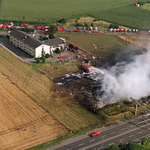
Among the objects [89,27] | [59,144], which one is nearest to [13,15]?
[89,27]

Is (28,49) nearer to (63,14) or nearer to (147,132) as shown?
(147,132)

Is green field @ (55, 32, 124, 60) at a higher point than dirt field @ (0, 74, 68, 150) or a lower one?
higher

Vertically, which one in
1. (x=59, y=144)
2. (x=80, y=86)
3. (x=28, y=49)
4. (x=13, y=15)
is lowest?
(x=59, y=144)

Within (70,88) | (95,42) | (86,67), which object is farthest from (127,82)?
(95,42)

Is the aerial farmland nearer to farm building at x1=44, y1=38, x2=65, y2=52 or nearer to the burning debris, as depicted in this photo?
the burning debris

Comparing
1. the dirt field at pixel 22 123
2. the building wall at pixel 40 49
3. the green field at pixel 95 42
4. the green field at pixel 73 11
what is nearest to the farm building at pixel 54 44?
the building wall at pixel 40 49

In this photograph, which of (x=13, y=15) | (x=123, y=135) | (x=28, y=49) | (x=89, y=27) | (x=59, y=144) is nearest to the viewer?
(x=59, y=144)

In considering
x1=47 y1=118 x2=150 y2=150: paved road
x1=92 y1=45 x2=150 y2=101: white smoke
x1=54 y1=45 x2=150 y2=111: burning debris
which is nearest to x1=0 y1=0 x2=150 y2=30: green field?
x1=54 y1=45 x2=150 y2=111: burning debris
